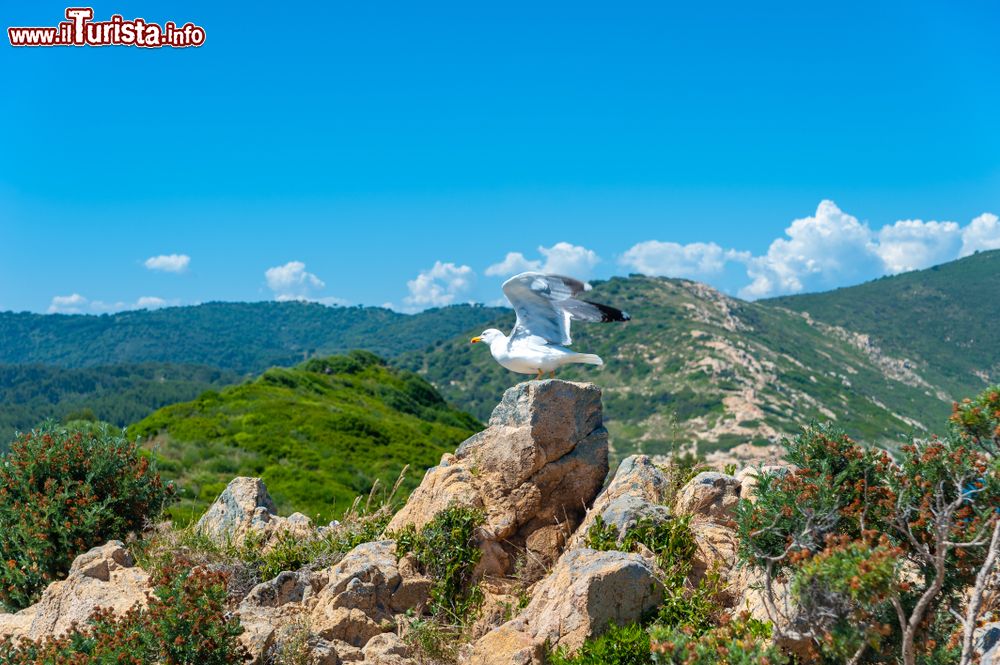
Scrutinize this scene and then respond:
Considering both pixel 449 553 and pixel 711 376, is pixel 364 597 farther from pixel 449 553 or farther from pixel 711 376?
pixel 711 376

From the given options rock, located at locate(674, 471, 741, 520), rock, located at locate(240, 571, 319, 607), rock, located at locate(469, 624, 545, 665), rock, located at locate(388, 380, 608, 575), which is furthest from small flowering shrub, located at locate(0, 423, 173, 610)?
rock, located at locate(674, 471, 741, 520)

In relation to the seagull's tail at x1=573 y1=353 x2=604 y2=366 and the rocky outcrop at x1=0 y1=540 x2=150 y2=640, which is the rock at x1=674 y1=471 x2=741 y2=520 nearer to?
the seagull's tail at x1=573 y1=353 x2=604 y2=366

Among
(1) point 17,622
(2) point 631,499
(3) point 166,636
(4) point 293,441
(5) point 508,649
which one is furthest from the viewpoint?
(4) point 293,441

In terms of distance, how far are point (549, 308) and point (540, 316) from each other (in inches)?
6.2

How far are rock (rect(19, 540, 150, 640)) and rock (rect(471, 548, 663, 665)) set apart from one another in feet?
13.1

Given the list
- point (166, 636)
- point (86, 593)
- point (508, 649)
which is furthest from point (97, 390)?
point (508, 649)

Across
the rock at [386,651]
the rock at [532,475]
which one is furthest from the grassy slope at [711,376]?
the rock at [386,651]

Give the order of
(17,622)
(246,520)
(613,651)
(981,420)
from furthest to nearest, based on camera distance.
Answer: (246,520), (17,622), (613,651), (981,420)

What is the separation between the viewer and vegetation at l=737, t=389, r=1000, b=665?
18.4ft

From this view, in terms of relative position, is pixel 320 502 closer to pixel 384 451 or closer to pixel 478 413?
pixel 384 451

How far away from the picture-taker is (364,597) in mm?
8656

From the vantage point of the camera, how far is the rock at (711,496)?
941 centimetres

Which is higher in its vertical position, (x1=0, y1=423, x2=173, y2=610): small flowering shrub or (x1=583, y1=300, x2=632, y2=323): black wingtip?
(x1=583, y1=300, x2=632, y2=323): black wingtip

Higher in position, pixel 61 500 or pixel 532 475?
pixel 61 500
